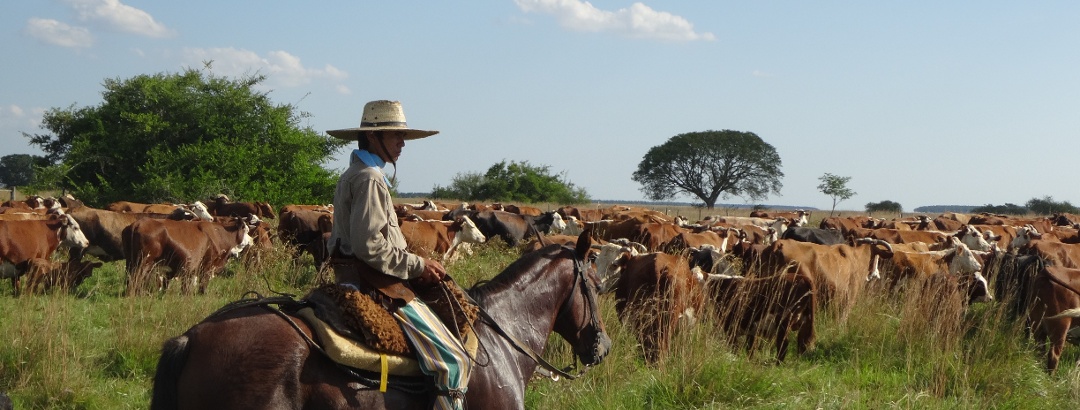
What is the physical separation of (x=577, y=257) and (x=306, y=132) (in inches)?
1028

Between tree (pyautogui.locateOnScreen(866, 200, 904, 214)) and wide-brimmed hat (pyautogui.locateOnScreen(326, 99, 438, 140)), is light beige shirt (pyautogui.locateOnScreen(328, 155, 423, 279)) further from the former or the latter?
tree (pyautogui.locateOnScreen(866, 200, 904, 214))

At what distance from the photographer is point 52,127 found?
3294cm

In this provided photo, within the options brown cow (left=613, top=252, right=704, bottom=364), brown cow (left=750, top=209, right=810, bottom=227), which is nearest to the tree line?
brown cow (left=750, top=209, right=810, bottom=227)

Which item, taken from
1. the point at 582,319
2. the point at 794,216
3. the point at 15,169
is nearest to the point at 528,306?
the point at 582,319

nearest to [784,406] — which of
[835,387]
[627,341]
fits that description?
[835,387]

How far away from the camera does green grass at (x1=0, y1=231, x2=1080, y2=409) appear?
726cm

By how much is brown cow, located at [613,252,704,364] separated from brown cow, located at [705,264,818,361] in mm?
298

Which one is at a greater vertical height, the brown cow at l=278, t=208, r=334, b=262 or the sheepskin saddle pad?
the sheepskin saddle pad

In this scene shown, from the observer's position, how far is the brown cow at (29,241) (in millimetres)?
13164

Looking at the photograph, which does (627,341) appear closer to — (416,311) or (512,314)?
(512,314)

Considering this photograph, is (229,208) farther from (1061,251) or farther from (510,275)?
(510,275)

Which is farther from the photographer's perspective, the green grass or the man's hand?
the green grass

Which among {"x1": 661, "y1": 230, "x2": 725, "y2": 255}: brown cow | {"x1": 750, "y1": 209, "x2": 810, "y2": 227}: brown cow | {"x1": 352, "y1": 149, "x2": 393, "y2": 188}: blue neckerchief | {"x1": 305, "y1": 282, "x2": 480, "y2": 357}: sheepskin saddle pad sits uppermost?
{"x1": 352, "y1": 149, "x2": 393, "y2": 188}: blue neckerchief

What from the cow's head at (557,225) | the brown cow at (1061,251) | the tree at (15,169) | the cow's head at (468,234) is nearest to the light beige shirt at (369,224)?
the brown cow at (1061,251)
